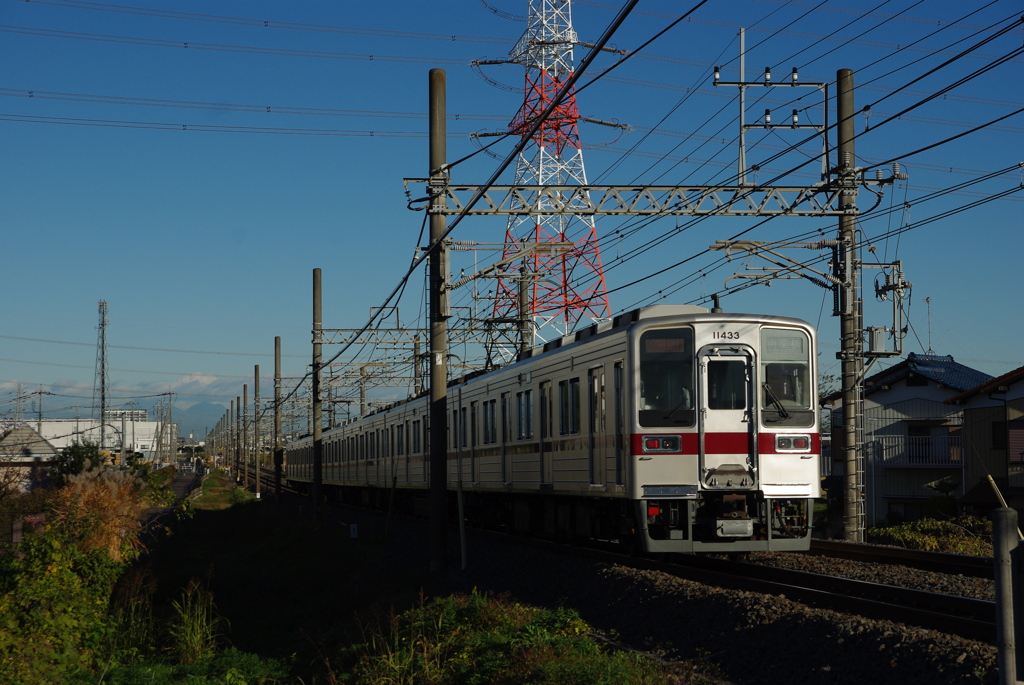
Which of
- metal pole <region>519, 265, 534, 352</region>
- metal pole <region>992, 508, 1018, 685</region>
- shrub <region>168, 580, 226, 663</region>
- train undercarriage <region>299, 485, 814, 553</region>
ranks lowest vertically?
shrub <region>168, 580, 226, 663</region>

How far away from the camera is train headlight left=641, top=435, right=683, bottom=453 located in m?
12.0

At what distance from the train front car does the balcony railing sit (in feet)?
77.0

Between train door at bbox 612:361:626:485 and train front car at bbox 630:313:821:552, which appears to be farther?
train door at bbox 612:361:626:485

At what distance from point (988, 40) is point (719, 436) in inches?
194

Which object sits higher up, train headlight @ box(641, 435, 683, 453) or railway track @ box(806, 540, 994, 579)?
train headlight @ box(641, 435, 683, 453)

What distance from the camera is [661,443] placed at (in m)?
12.0

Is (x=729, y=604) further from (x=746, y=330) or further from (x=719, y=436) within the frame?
(x=746, y=330)

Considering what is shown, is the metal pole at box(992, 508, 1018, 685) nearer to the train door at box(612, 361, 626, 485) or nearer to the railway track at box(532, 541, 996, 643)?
the railway track at box(532, 541, 996, 643)

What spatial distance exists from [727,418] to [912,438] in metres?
25.5

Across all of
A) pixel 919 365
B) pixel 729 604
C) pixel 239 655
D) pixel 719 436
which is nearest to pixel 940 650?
pixel 729 604

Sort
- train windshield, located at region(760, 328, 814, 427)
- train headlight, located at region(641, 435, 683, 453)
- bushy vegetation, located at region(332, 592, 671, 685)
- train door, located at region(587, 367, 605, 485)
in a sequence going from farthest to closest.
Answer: train door, located at region(587, 367, 605, 485), train windshield, located at region(760, 328, 814, 427), train headlight, located at region(641, 435, 683, 453), bushy vegetation, located at region(332, 592, 671, 685)

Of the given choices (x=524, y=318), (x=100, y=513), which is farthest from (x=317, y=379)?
(x=100, y=513)

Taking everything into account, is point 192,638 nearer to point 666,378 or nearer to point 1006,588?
point 666,378

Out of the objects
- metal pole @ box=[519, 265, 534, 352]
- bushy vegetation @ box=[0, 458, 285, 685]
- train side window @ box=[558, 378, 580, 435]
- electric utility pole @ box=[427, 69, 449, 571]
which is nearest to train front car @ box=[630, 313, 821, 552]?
train side window @ box=[558, 378, 580, 435]
